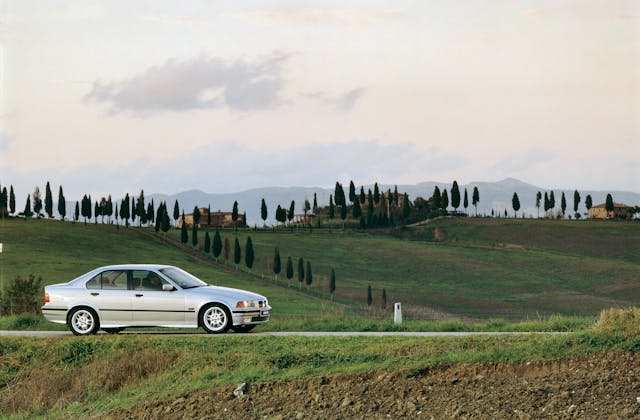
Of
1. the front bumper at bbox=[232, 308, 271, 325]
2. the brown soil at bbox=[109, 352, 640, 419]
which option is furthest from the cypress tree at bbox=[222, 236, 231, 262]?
the brown soil at bbox=[109, 352, 640, 419]

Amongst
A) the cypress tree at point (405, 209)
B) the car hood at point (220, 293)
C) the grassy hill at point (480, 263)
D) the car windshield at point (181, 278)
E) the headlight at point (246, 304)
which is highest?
the cypress tree at point (405, 209)

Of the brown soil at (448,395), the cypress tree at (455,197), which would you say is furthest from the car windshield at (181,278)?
the cypress tree at (455,197)

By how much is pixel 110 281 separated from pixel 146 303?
1.24 m

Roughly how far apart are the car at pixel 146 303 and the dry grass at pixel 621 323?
8.97 metres

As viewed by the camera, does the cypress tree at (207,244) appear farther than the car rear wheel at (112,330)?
Yes

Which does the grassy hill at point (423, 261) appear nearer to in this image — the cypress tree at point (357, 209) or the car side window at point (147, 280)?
the cypress tree at point (357, 209)

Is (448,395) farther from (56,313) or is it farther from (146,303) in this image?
(56,313)

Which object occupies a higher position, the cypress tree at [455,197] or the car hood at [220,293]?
the cypress tree at [455,197]

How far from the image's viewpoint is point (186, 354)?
1995cm

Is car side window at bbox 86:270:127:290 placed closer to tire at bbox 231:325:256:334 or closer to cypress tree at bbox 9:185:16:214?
tire at bbox 231:325:256:334

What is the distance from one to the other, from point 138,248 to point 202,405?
13550 centimetres

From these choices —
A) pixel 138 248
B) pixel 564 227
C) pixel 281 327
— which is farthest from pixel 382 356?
pixel 564 227

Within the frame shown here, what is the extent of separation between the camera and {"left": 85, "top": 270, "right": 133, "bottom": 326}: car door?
23.8 meters

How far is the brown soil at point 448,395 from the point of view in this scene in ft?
46.2
